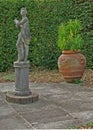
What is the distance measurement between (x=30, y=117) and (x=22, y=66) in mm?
1546

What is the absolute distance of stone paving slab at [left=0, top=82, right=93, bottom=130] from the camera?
5531mm

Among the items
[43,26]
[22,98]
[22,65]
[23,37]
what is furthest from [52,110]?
[43,26]

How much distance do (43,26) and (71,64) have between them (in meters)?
Answer: 2.93

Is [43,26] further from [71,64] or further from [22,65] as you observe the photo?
[22,65]

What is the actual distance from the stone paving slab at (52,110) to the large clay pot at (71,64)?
1113 millimetres

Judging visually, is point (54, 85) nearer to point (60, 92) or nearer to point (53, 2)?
point (60, 92)

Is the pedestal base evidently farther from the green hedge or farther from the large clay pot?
the green hedge

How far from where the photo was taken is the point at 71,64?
961 cm

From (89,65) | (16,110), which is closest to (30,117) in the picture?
(16,110)

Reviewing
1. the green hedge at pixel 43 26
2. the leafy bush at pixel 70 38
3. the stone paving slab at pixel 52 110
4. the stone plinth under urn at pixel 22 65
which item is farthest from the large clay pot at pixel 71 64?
the stone plinth under urn at pixel 22 65

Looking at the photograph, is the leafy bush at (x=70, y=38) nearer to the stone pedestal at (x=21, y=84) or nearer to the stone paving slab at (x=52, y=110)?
the stone paving slab at (x=52, y=110)

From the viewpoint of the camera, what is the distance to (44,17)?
12039mm

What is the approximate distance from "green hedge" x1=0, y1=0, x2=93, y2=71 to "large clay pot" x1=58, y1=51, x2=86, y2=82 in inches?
85.6

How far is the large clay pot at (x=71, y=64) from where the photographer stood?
378 inches
